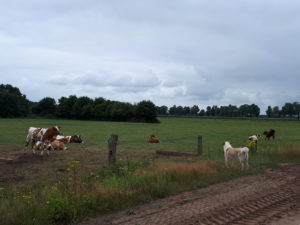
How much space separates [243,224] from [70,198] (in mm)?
3648

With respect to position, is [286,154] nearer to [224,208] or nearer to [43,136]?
[224,208]

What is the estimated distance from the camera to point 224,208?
8.45 meters

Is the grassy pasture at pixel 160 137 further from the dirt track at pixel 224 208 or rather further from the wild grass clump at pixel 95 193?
the dirt track at pixel 224 208

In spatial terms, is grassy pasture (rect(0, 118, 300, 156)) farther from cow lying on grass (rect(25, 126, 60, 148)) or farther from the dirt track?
the dirt track

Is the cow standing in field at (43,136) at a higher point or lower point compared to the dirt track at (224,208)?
higher

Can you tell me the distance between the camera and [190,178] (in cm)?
1186

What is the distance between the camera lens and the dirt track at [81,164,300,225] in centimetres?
752

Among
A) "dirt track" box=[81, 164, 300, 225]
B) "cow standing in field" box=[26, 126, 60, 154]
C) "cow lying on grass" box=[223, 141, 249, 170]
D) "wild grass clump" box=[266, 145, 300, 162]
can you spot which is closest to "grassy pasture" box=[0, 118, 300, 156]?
"cow standing in field" box=[26, 126, 60, 154]

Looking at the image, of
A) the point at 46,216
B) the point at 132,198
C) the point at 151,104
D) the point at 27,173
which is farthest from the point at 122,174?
the point at 151,104

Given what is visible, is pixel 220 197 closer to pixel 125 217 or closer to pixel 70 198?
pixel 125 217

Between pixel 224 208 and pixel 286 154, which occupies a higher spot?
pixel 286 154

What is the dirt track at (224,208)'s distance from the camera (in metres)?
7.52

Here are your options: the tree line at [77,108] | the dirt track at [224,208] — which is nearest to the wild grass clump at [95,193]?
the dirt track at [224,208]

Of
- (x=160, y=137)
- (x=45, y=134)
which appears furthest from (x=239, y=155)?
(x=160, y=137)
